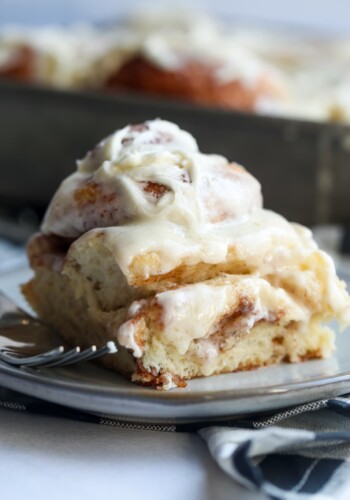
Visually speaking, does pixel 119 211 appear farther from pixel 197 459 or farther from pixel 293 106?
pixel 293 106

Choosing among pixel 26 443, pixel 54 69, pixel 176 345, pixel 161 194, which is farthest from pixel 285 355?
pixel 54 69

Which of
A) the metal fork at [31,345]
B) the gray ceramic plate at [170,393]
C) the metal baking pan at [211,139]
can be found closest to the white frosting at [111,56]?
the metal baking pan at [211,139]

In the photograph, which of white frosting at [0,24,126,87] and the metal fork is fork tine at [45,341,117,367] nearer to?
the metal fork

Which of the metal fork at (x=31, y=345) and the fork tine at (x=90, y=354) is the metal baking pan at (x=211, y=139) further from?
the fork tine at (x=90, y=354)

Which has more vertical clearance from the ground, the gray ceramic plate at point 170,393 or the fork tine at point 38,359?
the fork tine at point 38,359

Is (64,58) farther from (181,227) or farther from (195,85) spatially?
(181,227)
